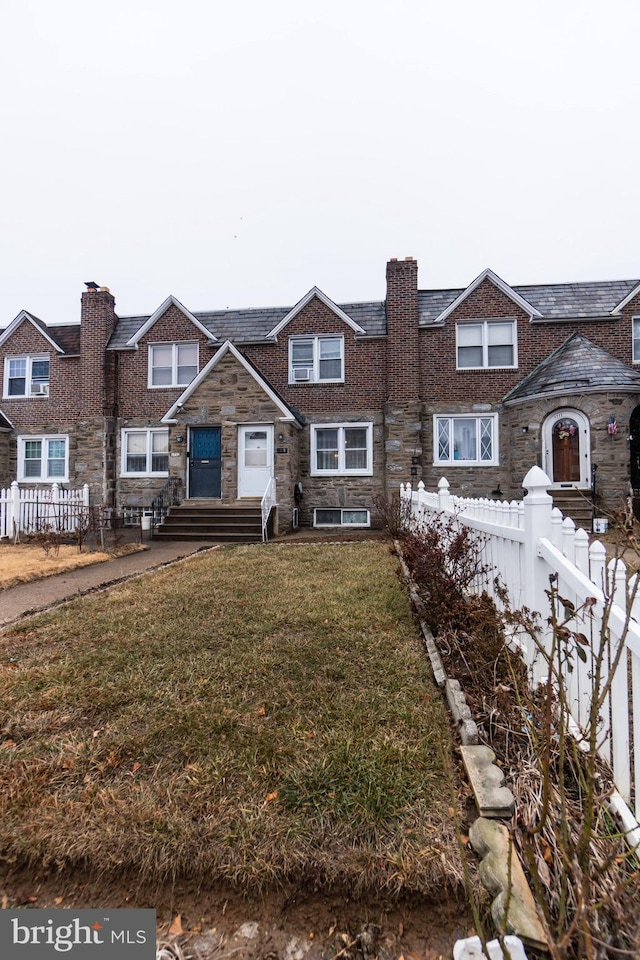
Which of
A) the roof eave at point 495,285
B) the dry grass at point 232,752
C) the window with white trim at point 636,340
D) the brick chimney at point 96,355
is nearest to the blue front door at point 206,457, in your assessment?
the brick chimney at point 96,355

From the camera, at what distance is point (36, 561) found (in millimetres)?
8812

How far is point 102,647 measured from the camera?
419 centimetres

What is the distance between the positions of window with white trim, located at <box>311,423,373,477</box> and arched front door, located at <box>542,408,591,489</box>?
578cm

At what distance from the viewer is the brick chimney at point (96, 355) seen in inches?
686

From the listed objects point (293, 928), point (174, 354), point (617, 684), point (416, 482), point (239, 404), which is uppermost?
point (174, 354)

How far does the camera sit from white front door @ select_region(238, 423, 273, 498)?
48.8 feet

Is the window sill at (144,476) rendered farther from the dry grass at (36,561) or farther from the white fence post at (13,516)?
the dry grass at (36,561)

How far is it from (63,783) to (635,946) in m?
2.47

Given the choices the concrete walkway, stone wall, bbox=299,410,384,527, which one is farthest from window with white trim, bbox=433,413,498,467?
the concrete walkway

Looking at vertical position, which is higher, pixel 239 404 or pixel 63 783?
pixel 239 404

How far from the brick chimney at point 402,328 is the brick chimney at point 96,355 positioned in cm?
1067

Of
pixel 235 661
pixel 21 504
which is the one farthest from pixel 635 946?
pixel 21 504

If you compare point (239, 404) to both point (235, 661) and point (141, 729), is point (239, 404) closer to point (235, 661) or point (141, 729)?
point (235, 661)

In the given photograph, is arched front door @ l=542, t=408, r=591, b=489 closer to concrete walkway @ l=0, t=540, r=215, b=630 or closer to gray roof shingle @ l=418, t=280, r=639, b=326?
gray roof shingle @ l=418, t=280, r=639, b=326
